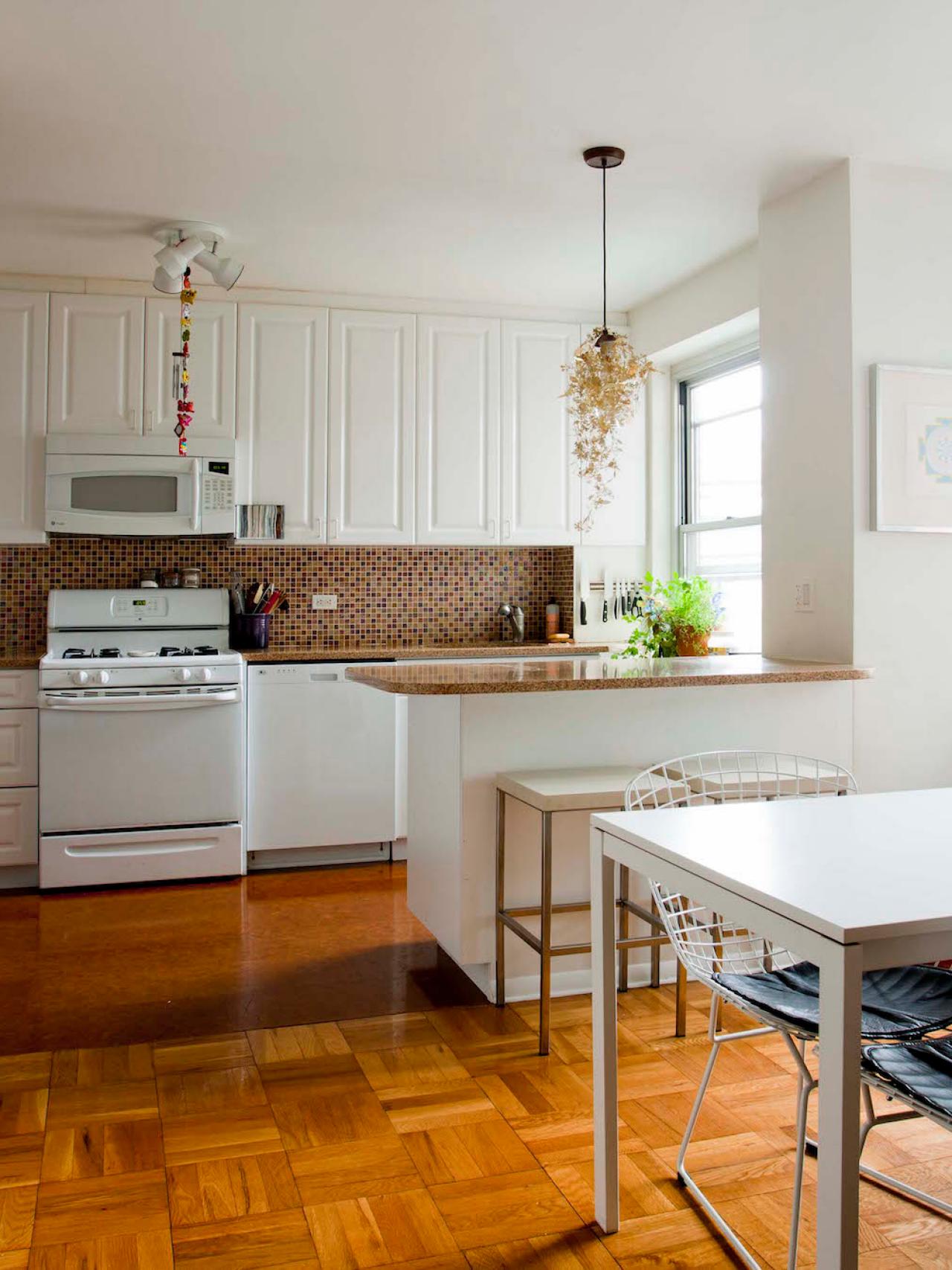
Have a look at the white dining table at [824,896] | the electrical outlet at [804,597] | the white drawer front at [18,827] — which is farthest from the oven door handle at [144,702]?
the white dining table at [824,896]

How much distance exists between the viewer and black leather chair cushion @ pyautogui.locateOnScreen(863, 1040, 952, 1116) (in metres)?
1.48

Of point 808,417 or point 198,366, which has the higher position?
point 198,366

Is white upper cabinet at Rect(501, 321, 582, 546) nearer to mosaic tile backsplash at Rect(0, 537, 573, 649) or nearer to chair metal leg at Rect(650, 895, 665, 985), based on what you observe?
mosaic tile backsplash at Rect(0, 537, 573, 649)

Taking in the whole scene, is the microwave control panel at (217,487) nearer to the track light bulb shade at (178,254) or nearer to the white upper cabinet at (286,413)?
the white upper cabinet at (286,413)

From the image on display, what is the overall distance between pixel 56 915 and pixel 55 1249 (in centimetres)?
220

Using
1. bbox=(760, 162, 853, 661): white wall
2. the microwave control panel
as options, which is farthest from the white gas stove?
bbox=(760, 162, 853, 661): white wall

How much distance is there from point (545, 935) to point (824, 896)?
1349 millimetres

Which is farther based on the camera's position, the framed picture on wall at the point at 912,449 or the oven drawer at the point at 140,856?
the oven drawer at the point at 140,856

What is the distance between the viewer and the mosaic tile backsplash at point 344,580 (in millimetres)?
4891

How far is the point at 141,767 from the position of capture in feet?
14.0

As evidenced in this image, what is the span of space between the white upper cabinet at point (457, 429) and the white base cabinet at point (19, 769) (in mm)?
1815

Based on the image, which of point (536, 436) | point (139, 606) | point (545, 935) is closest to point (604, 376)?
point (545, 935)

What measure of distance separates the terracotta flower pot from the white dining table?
6.38 ft

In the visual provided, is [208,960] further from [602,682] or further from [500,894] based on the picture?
[602,682]
